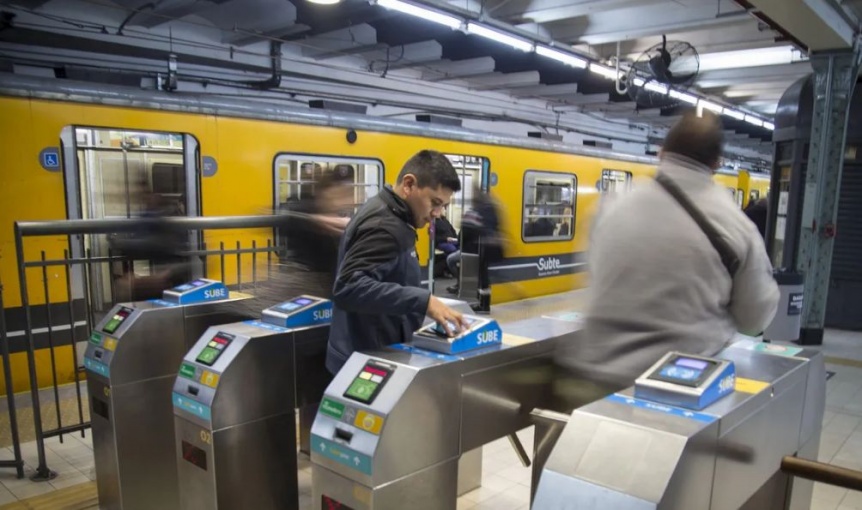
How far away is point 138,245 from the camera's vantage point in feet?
11.5

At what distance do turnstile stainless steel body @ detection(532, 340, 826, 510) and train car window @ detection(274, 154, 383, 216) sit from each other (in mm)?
3882

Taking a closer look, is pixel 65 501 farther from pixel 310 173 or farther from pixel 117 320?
pixel 310 173

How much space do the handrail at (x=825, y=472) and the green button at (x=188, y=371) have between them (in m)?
2.15

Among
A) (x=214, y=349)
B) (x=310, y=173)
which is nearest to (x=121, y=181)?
(x=310, y=173)

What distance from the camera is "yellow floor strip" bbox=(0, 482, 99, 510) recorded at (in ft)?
10.1

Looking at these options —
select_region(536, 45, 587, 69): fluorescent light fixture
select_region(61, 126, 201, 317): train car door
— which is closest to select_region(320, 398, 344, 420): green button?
select_region(61, 126, 201, 317): train car door

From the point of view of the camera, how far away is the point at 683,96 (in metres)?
9.56

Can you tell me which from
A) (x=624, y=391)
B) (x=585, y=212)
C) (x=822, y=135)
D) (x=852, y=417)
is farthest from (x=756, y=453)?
(x=585, y=212)

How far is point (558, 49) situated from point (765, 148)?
18.1 m

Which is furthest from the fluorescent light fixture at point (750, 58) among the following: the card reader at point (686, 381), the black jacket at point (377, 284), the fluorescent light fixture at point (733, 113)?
the card reader at point (686, 381)

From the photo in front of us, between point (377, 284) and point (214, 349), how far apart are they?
92 centimetres

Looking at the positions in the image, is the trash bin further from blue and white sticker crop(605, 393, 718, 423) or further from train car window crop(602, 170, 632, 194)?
train car window crop(602, 170, 632, 194)

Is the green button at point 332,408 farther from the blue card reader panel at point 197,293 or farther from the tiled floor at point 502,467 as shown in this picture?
the blue card reader panel at point 197,293

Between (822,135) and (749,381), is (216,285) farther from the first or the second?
(822,135)
